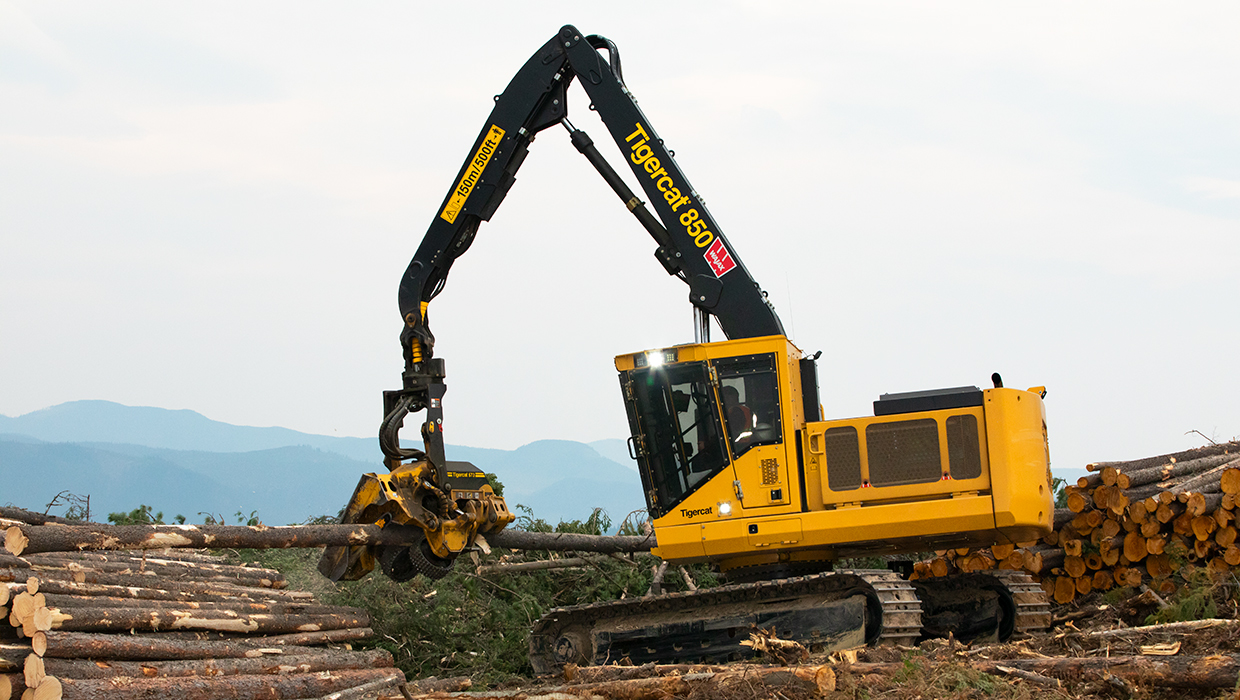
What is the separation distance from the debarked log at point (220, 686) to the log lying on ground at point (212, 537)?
94 cm

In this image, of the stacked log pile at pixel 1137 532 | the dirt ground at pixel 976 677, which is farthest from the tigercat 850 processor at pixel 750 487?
the stacked log pile at pixel 1137 532

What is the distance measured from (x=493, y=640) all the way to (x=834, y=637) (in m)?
3.92

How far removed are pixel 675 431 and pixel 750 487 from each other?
2.73ft

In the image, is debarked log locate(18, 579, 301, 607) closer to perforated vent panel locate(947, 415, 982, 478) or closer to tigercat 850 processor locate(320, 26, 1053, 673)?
tigercat 850 processor locate(320, 26, 1053, 673)

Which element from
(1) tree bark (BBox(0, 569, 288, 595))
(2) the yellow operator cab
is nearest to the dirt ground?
(2) the yellow operator cab

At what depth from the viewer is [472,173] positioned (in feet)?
38.0

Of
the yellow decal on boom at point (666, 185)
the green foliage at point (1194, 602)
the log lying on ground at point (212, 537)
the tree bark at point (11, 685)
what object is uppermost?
the yellow decal on boom at point (666, 185)

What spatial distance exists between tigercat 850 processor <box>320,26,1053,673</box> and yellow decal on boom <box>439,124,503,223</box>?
1367 millimetres

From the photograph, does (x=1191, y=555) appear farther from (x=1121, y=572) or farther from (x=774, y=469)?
(x=774, y=469)

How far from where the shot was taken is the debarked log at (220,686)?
7582 millimetres

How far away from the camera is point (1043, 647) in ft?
30.9

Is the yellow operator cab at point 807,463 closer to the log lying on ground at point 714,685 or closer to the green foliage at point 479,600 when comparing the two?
the log lying on ground at point 714,685

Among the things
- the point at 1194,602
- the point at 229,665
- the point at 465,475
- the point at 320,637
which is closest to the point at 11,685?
the point at 229,665

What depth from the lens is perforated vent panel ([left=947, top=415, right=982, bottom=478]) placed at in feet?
31.6
